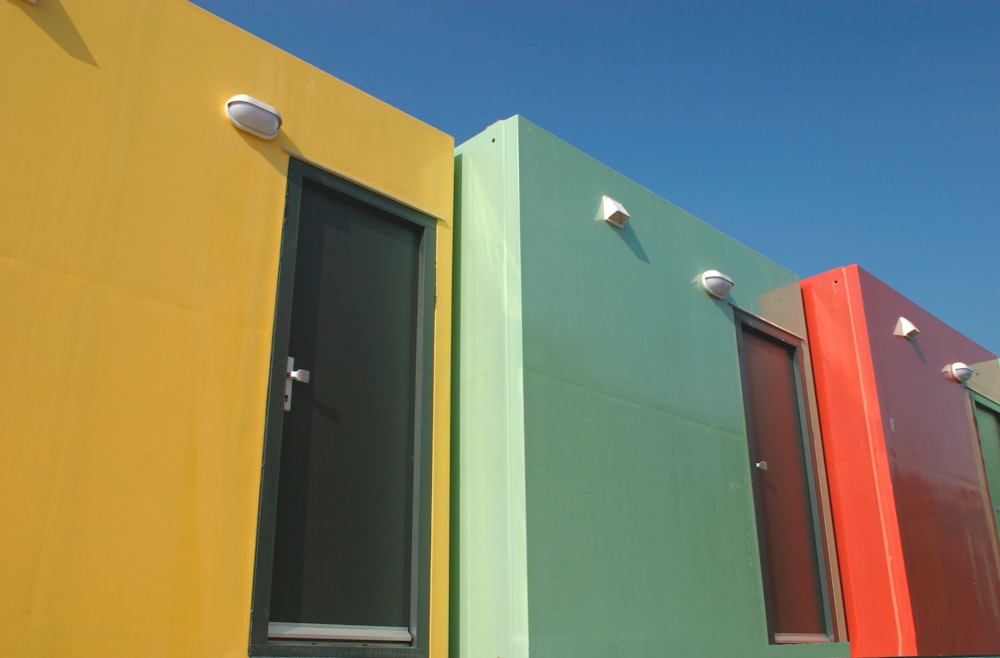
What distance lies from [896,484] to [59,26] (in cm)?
554

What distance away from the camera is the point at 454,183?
494 cm

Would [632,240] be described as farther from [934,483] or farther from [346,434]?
[934,483]

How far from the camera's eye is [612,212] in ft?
16.4

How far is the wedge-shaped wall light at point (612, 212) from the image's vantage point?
5.02m

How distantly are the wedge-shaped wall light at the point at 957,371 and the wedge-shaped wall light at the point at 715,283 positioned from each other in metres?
2.91

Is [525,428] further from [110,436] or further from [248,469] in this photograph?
[110,436]

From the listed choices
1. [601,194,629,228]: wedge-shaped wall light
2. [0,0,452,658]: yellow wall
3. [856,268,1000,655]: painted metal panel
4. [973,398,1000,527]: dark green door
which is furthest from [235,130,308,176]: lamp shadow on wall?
[973,398,1000,527]: dark green door

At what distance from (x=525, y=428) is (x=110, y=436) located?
67.7 inches

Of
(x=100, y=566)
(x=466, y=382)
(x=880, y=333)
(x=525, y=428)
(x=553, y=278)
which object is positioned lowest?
(x=100, y=566)

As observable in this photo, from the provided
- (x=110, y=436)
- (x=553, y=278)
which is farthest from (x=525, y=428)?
(x=110, y=436)

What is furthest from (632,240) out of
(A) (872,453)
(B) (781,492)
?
(A) (872,453)

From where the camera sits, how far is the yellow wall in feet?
9.81

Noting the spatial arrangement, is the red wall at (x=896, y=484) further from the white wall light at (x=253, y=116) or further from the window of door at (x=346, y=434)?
the white wall light at (x=253, y=116)

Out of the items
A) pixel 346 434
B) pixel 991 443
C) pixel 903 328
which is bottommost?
pixel 346 434
